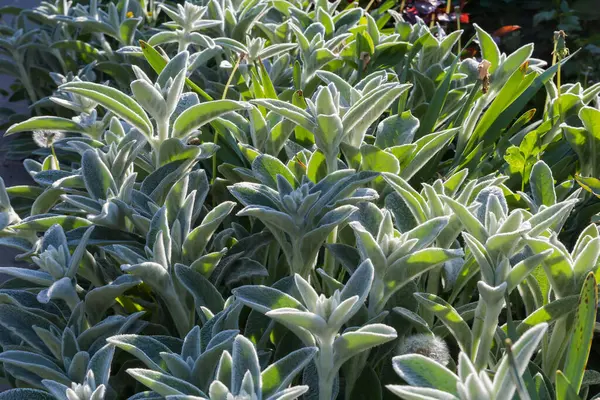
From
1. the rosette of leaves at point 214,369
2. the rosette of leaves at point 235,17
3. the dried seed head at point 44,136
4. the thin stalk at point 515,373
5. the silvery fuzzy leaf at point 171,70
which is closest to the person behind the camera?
the thin stalk at point 515,373

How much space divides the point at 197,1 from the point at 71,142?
1.29 metres

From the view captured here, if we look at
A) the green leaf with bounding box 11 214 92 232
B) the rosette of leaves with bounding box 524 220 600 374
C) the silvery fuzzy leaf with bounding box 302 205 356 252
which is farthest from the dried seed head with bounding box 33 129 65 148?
the rosette of leaves with bounding box 524 220 600 374

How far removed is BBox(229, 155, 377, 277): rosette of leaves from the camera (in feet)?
4.00

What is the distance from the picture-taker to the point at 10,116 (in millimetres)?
2822

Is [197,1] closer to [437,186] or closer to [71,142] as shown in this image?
[71,142]

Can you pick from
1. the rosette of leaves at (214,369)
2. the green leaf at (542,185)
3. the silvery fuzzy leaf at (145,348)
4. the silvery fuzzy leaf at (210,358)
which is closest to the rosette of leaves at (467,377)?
the rosette of leaves at (214,369)

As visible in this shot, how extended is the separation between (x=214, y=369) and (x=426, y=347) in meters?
0.36

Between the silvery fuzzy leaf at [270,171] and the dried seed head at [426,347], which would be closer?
the dried seed head at [426,347]

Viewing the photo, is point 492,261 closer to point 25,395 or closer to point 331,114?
point 331,114

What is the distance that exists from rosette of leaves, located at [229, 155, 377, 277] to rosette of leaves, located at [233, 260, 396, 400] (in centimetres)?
15

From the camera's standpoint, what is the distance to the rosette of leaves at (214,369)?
933 mm

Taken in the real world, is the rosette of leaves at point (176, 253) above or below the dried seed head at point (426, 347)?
above

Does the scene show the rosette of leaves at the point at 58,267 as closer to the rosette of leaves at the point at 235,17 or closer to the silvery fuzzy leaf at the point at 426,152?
the silvery fuzzy leaf at the point at 426,152

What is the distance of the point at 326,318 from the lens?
1.02 meters
